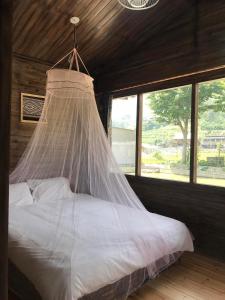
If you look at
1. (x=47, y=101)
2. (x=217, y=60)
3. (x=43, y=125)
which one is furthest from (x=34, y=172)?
(x=217, y=60)

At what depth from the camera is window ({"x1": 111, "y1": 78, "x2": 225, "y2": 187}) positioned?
323 centimetres

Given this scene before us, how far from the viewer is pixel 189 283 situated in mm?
2562

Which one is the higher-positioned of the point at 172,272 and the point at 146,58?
the point at 146,58

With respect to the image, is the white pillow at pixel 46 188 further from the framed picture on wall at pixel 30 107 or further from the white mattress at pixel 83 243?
the framed picture on wall at pixel 30 107

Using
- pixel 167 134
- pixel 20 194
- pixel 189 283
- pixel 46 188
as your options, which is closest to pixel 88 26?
pixel 167 134

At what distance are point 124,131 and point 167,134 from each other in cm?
86

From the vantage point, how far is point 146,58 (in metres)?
3.91

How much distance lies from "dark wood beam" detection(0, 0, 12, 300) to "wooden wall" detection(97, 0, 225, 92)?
262cm

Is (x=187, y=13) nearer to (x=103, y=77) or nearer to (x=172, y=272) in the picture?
(x=103, y=77)

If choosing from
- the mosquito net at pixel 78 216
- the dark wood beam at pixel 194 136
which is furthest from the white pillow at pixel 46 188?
the dark wood beam at pixel 194 136

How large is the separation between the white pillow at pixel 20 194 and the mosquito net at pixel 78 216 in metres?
0.09

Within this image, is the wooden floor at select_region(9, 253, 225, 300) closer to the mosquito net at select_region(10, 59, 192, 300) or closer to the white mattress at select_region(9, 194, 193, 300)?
the mosquito net at select_region(10, 59, 192, 300)

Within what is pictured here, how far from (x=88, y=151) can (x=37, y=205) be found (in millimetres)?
1037

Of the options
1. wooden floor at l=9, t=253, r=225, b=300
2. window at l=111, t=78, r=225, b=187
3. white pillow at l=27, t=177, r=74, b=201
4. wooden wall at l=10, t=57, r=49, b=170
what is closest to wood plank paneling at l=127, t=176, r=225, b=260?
window at l=111, t=78, r=225, b=187
